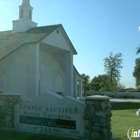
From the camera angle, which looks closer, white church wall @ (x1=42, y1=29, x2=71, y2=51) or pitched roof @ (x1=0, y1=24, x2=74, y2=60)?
pitched roof @ (x1=0, y1=24, x2=74, y2=60)

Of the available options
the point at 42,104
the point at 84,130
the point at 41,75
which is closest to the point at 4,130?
the point at 42,104

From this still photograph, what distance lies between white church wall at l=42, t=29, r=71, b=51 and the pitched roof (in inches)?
18.7

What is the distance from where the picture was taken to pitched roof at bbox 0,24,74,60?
21.4 m

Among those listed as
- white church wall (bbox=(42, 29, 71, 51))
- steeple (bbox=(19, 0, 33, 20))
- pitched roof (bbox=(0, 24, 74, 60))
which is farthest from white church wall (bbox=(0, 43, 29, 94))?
steeple (bbox=(19, 0, 33, 20))

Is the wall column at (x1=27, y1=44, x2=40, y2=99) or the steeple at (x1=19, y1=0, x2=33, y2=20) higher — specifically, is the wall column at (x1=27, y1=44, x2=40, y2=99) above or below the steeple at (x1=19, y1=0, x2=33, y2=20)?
below

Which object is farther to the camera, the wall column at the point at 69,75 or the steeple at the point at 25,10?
the steeple at the point at 25,10

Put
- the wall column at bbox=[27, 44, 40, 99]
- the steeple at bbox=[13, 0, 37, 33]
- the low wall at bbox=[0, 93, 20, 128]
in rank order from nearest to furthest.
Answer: the low wall at bbox=[0, 93, 20, 128], the wall column at bbox=[27, 44, 40, 99], the steeple at bbox=[13, 0, 37, 33]

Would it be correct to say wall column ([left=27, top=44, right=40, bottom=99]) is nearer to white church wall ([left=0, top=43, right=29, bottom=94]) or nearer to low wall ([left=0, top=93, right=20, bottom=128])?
white church wall ([left=0, top=43, right=29, bottom=94])

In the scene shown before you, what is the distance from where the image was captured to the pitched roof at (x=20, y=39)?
21372 millimetres

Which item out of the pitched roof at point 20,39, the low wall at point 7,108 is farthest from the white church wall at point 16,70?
the low wall at point 7,108

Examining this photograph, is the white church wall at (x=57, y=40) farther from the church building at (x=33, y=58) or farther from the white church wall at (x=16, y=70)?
the white church wall at (x=16, y=70)

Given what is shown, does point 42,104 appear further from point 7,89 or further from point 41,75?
point 41,75

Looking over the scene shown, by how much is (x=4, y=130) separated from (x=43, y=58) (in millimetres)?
17864

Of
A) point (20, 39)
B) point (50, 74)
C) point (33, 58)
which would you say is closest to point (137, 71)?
point (50, 74)
